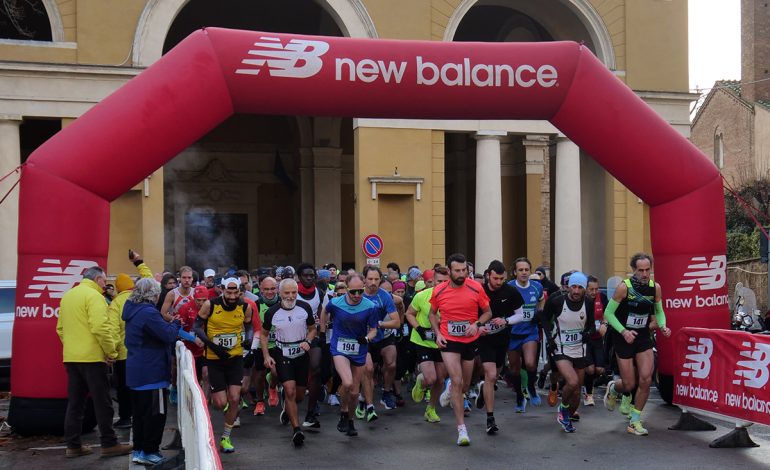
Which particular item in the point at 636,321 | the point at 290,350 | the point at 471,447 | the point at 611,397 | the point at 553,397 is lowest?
the point at 471,447

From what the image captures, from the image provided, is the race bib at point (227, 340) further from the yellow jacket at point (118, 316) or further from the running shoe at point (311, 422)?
the running shoe at point (311, 422)

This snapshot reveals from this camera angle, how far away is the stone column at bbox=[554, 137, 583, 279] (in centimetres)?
2459

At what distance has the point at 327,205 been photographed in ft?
99.5

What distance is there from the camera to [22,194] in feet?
33.3

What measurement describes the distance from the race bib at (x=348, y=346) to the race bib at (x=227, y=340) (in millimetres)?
1264

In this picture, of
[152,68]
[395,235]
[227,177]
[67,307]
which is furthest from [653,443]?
[227,177]

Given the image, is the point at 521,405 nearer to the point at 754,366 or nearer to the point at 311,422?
the point at 311,422

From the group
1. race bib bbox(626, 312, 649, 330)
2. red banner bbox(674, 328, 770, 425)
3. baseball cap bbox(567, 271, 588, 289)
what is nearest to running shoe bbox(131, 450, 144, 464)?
baseball cap bbox(567, 271, 588, 289)

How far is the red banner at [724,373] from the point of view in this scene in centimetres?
912

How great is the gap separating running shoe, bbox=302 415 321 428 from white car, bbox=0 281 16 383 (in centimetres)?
517

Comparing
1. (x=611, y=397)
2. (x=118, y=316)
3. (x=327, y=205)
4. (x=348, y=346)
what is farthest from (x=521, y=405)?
(x=327, y=205)

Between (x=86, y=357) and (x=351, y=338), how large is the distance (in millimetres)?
2899

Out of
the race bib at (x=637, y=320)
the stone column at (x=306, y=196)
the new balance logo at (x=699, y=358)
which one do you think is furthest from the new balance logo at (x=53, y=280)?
the stone column at (x=306, y=196)

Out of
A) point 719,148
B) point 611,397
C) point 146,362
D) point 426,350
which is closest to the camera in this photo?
point 146,362
